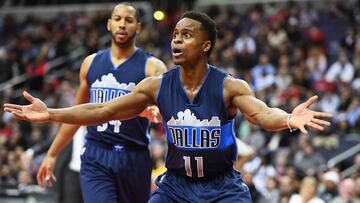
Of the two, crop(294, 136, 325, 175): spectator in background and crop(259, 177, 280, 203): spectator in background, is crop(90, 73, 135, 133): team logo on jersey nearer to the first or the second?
crop(259, 177, 280, 203): spectator in background

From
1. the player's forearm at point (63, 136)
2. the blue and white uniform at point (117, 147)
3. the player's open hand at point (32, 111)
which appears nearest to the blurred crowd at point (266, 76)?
the blue and white uniform at point (117, 147)

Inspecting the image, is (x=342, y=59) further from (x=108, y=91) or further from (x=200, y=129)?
(x=200, y=129)

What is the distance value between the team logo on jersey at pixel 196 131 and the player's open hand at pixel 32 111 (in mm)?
1062

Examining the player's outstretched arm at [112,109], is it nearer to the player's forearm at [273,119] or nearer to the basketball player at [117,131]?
the player's forearm at [273,119]

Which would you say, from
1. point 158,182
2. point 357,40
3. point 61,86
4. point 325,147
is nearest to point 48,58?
point 61,86

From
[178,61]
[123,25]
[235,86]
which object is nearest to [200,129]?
[235,86]

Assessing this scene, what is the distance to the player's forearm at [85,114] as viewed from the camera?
5.96 m

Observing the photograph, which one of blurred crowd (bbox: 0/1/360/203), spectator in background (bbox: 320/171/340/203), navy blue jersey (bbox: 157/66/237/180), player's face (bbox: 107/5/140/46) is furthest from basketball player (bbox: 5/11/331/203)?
spectator in background (bbox: 320/171/340/203)

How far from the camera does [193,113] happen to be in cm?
587

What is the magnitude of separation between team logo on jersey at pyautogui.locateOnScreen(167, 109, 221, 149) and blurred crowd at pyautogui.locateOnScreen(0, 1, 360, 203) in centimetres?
483

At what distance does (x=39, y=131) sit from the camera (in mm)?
18531

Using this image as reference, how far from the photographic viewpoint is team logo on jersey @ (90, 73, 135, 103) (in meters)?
7.30

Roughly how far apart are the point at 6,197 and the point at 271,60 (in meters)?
8.34

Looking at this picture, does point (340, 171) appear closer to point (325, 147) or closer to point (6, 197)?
point (325, 147)
